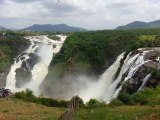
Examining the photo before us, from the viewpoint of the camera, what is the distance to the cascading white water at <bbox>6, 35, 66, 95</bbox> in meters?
77.2

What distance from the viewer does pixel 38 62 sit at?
87375 mm

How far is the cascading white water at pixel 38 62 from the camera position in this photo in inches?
3039

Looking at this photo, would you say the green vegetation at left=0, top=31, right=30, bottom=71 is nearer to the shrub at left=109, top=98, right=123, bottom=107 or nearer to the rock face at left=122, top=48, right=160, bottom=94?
the rock face at left=122, top=48, right=160, bottom=94

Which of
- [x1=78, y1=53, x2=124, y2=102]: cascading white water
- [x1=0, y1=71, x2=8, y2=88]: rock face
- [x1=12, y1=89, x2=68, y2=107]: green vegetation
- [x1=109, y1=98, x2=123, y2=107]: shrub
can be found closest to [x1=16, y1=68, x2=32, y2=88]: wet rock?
[x1=0, y1=71, x2=8, y2=88]: rock face

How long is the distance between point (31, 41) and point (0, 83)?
1194 inches

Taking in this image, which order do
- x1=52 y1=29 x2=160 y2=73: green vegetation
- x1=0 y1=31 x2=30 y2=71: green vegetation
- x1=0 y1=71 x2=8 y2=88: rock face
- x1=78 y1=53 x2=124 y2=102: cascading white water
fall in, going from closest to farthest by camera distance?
x1=78 y1=53 x2=124 y2=102: cascading white water < x1=52 y1=29 x2=160 y2=73: green vegetation < x1=0 y1=71 x2=8 y2=88: rock face < x1=0 y1=31 x2=30 y2=71: green vegetation

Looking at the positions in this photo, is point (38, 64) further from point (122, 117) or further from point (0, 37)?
point (122, 117)

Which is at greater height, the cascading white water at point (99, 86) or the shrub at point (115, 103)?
the shrub at point (115, 103)

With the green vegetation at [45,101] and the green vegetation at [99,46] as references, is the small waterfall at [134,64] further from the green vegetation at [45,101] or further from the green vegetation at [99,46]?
the green vegetation at [99,46]

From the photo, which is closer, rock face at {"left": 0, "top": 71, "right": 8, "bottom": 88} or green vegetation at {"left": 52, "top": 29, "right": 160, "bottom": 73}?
green vegetation at {"left": 52, "top": 29, "right": 160, "bottom": 73}

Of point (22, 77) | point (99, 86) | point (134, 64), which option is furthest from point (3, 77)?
point (134, 64)

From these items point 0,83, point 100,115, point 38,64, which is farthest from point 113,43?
point 100,115

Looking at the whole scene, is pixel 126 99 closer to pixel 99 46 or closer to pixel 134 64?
pixel 134 64

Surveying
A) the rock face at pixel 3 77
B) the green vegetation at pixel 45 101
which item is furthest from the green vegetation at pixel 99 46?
the green vegetation at pixel 45 101
